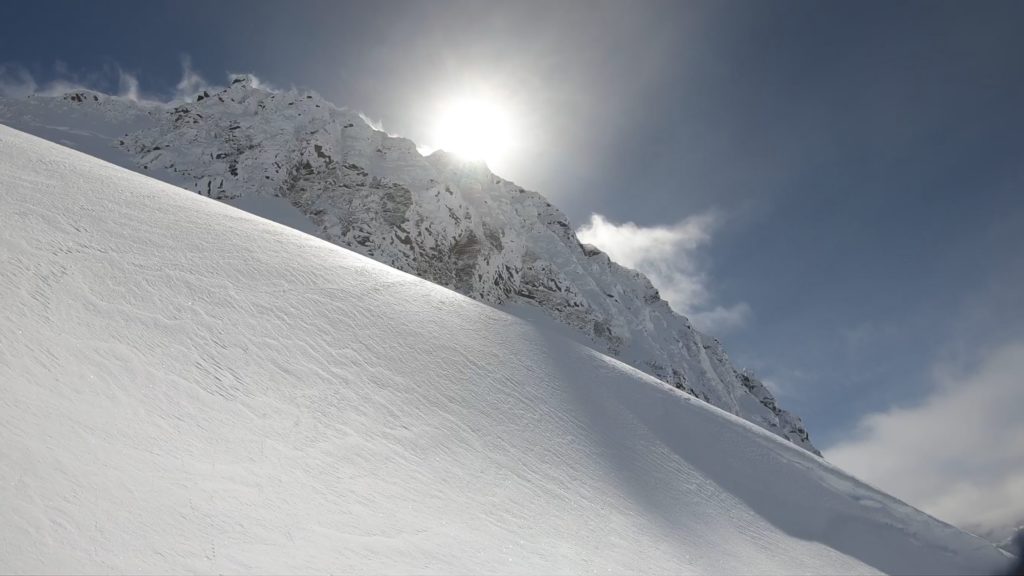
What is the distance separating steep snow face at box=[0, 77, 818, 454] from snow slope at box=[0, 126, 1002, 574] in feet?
125

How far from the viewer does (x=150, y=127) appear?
52.9 metres

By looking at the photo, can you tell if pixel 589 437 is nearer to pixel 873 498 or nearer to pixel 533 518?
pixel 533 518

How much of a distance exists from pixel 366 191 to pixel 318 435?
48.3 meters

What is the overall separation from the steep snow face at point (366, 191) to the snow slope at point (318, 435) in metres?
38.2

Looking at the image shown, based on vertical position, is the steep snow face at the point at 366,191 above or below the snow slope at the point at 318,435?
above

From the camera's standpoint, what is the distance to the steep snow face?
47.8m

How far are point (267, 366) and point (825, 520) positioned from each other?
7397 mm

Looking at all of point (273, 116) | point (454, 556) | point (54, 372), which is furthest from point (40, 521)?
point (273, 116)

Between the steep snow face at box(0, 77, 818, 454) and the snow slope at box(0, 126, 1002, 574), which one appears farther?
the steep snow face at box(0, 77, 818, 454)

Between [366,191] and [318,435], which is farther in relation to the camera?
[366,191]

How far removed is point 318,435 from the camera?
489cm

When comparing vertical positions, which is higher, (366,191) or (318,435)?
(366,191)

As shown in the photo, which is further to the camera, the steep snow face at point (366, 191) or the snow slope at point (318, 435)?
the steep snow face at point (366, 191)

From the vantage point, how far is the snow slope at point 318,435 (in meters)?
3.23
